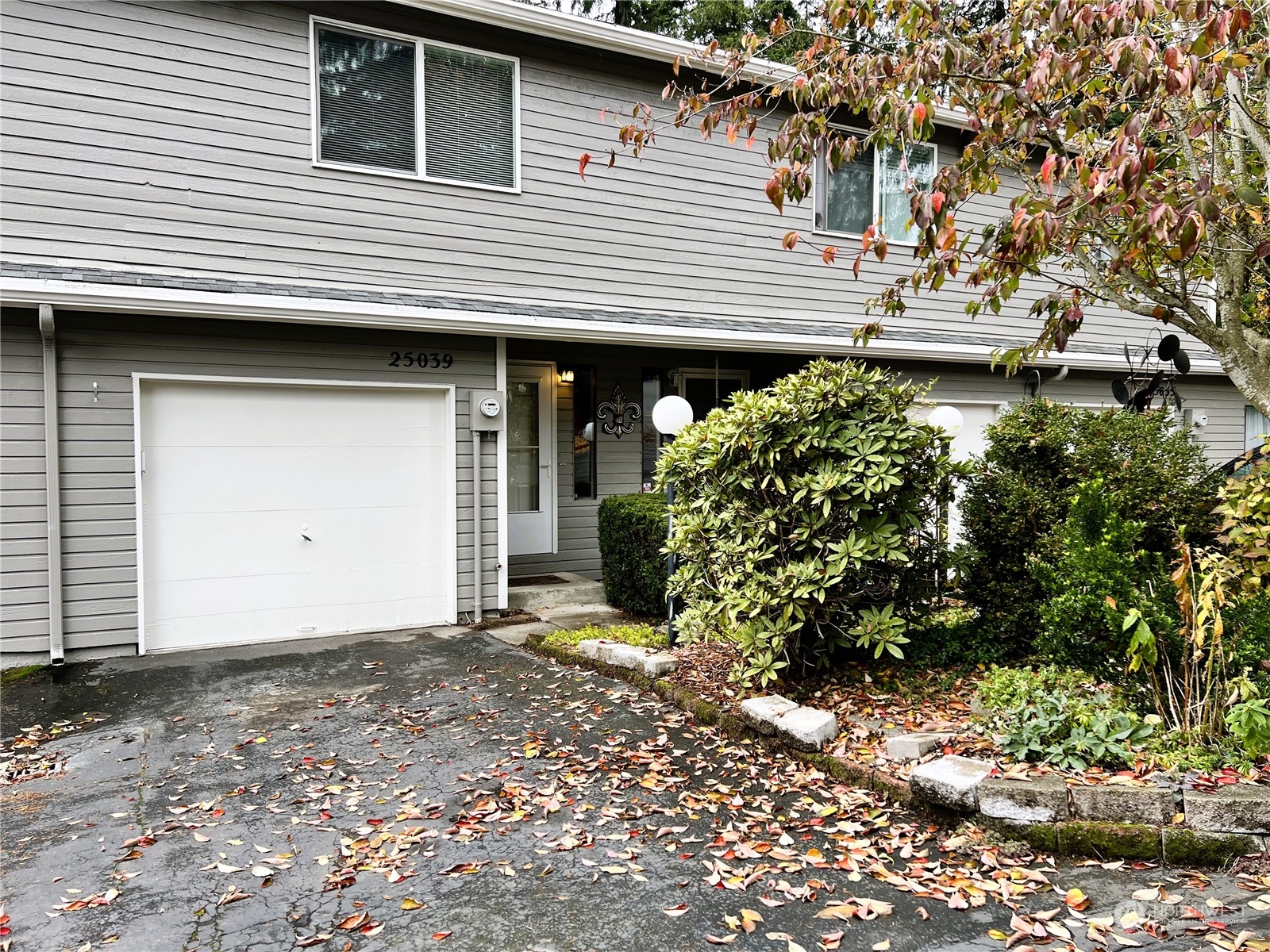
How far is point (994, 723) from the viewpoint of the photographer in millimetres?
4023

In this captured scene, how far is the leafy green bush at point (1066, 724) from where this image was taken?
3602 millimetres

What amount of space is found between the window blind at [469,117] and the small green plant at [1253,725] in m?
7.09

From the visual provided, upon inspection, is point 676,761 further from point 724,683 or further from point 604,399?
point 604,399

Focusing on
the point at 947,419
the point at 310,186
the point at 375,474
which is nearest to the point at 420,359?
the point at 375,474

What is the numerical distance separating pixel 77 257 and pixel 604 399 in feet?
16.9

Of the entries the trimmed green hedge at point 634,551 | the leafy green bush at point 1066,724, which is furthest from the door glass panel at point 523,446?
the leafy green bush at point 1066,724

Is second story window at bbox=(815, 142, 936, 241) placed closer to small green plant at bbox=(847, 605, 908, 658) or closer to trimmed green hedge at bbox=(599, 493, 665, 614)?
trimmed green hedge at bbox=(599, 493, 665, 614)

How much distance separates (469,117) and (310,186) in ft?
5.60

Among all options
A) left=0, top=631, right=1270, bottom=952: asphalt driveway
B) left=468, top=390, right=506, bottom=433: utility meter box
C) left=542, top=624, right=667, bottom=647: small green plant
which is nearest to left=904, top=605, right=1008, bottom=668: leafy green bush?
left=0, top=631, right=1270, bottom=952: asphalt driveway

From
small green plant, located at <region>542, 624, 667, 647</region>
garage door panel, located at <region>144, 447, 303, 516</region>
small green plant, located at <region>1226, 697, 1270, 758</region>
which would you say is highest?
garage door panel, located at <region>144, 447, 303, 516</region>

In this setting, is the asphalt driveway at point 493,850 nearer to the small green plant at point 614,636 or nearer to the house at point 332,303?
the small green plant at point 614,636

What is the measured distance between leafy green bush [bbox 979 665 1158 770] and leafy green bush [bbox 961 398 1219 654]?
739 mm

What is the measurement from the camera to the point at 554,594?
841 cm

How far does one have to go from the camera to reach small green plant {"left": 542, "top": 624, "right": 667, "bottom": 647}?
6367 mm
